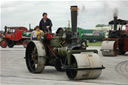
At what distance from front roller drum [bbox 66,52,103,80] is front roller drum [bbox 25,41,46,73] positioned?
3.95ft

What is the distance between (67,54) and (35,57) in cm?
169

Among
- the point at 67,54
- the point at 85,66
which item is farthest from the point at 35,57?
the point at 85,66

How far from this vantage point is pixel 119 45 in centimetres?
1742

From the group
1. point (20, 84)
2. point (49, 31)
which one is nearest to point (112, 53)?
point (49, 31)

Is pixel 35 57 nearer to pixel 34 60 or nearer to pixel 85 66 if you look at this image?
pixel 34 60

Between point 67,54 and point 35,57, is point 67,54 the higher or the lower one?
the higher one

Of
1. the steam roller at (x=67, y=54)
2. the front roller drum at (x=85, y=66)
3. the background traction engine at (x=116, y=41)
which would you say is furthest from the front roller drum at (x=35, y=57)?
the background traction engine at (x=116, y=41)

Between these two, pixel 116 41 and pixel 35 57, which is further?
pixel 116 41

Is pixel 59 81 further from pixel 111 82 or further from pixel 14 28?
pixel 14 28

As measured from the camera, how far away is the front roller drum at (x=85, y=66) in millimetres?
7352

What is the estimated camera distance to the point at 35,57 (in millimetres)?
9062

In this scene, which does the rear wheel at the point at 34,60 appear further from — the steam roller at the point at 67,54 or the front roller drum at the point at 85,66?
the front roller drum at the point at 85,66

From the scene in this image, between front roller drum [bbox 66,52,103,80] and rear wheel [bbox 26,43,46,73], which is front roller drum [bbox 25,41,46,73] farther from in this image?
front roller drum [bbox 66,52,103,80]

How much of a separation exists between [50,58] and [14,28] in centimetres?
1929
